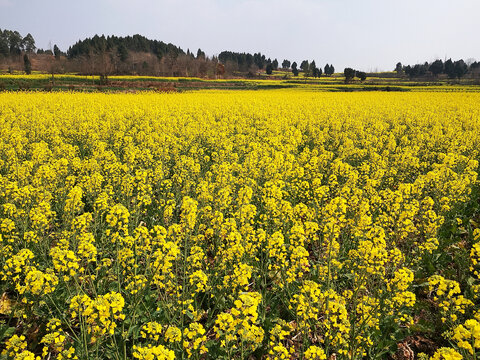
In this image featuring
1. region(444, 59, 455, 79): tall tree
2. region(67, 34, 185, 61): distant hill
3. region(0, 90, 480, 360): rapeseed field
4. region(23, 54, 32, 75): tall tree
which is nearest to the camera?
region(0, 90, 480, 360): rapeseed field

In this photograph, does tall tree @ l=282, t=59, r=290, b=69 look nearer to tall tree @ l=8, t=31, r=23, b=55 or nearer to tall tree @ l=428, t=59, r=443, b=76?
tall tree @ l=428, t=59, r=443, b=76

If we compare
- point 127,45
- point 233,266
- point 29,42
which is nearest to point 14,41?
point 29,42

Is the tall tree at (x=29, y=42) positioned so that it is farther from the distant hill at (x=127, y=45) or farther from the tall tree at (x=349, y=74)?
the tall tree at (x=349, y=74)

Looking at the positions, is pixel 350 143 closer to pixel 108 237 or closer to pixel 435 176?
pixel 435 176

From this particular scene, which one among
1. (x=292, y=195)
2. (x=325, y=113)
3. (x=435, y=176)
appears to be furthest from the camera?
(x=325, y=113)

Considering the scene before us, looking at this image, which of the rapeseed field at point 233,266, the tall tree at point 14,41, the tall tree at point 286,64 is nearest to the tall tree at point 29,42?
the tall tree at point 14,41

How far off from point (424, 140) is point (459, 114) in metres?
9.41

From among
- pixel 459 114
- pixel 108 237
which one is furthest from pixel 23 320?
pixel 459 114

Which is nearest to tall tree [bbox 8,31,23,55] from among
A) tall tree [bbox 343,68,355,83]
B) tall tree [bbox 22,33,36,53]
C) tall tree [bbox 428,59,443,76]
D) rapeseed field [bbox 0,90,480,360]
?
tall tree [bbox 22,33,36,53]

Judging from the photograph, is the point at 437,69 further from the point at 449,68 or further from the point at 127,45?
the point at 127,45

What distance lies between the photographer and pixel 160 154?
8.90 m

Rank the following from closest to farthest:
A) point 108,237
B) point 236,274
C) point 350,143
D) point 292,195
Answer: point 236,274
point 108,237
point 292,195
point 350,143

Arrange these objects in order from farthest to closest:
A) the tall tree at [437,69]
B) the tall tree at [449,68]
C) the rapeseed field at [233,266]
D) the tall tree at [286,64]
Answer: the tall tree at [286,64] → the tall tree at [437,69] → the tall tree at [449,68] → the rapeseed field at [233,266]

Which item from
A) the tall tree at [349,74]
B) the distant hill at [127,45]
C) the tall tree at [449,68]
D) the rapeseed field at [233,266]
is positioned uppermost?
the distant hill at [127,45]
